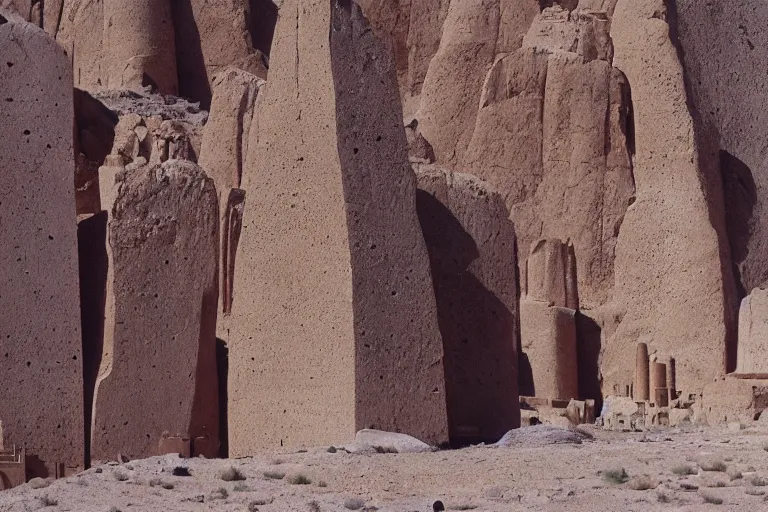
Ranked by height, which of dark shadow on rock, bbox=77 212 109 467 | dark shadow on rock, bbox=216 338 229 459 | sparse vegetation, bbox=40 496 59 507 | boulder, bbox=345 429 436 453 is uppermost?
dark shadow on rock, bbox=77 212 109 467

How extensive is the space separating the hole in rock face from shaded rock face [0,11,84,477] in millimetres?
23788

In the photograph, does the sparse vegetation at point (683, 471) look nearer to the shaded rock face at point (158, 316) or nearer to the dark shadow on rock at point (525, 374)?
the shaded rock face at point (158, 316)

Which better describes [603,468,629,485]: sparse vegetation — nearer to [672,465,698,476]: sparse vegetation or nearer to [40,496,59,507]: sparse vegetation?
[672,465,698,476]: sparse vegetation

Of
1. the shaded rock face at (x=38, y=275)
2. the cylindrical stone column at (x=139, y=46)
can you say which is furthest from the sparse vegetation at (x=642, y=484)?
the cylindrical stone column at (x=139, y=46)

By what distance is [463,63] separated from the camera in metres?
44.9

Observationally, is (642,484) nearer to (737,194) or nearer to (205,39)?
(737,194)

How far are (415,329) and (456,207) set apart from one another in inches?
115

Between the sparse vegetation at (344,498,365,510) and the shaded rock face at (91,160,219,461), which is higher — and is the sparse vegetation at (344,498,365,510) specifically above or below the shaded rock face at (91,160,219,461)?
below

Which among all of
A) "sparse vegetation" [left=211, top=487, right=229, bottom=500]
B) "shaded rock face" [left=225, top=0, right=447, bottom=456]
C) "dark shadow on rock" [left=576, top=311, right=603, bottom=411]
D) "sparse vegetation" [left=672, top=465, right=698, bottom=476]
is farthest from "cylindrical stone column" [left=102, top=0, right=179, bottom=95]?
"sparse vegetation" [left=672, top=465, right=698, bottom=476]

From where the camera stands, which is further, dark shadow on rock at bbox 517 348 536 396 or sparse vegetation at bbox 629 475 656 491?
dark shadow on rock at bbox 517 348 536 396

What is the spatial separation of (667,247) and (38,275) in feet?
59.1

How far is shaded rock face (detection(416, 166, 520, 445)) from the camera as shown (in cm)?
2486

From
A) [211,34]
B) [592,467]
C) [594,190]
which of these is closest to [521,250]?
[594,190]

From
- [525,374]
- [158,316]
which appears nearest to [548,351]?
[525,374]
